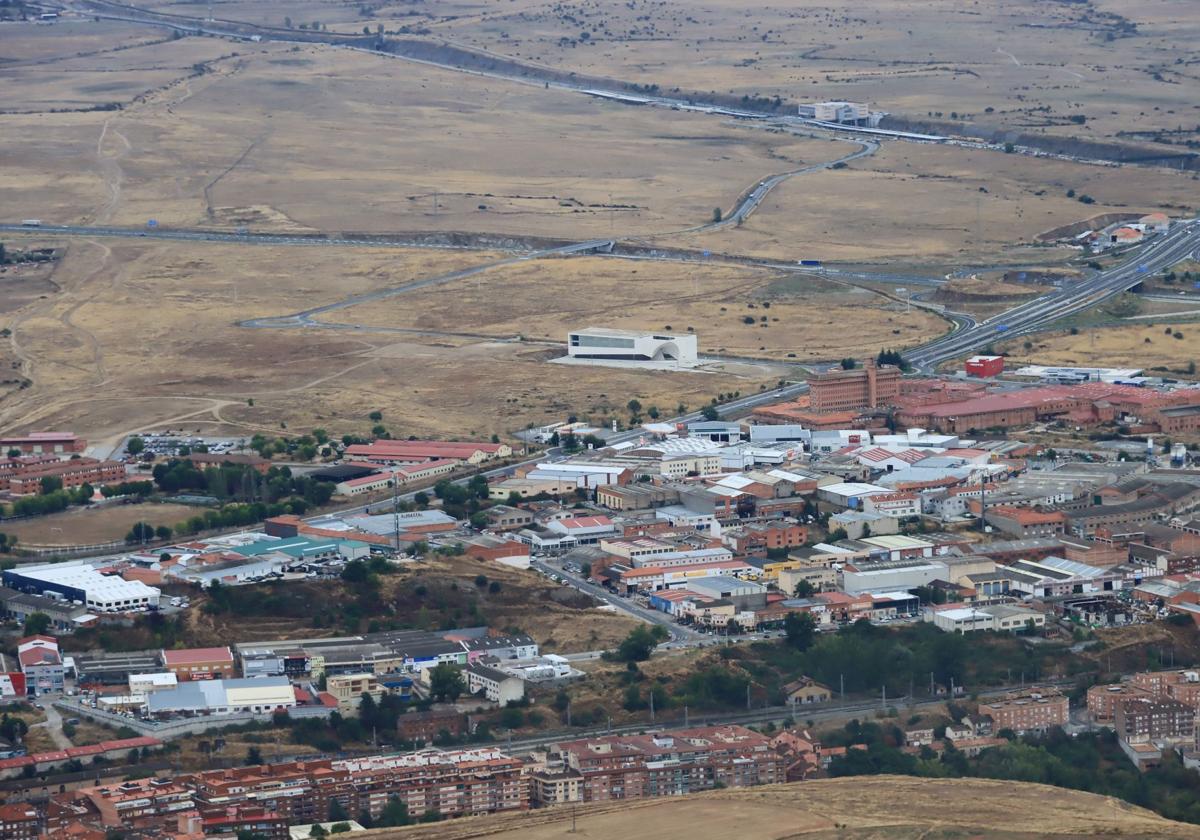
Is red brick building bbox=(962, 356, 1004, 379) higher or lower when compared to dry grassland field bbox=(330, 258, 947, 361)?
higher

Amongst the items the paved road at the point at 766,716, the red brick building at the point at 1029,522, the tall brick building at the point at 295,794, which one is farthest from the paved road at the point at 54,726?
the red brick building at the point at 1029,522

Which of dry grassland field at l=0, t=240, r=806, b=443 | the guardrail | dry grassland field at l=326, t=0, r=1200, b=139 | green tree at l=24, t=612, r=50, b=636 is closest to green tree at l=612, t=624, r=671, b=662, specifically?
the guardrail

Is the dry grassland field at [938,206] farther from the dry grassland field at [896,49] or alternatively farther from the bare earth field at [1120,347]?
the bare earth field at [1120,347]

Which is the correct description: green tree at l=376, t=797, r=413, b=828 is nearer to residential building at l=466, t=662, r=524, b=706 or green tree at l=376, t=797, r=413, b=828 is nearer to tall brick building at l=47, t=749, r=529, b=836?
tall brick building at l=47, t=749, r=529, b=836

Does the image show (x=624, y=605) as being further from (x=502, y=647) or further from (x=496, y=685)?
(x=496, y=685)

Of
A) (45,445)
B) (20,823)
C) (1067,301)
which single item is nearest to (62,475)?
(45,445)
